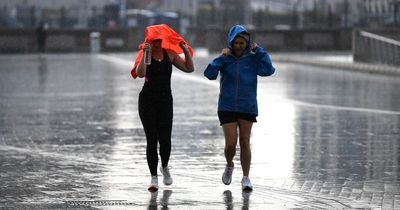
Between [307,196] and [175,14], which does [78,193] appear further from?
[175,14]

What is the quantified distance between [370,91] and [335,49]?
106 ft

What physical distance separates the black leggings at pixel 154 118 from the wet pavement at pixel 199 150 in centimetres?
36

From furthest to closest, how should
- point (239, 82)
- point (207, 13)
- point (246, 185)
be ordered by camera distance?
point (207, 13) → point (239, 82) → point (246, 185)

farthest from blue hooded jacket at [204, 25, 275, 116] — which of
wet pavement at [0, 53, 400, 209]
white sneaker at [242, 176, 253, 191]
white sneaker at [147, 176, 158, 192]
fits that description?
white sneaker at [147, 176, 158, 192]

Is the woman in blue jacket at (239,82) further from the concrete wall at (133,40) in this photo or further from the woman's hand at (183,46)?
the concrete wall at (133,40)

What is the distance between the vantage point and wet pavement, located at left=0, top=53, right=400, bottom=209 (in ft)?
36.5

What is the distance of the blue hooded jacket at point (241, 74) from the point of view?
1175 cm

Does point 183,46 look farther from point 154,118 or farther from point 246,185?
point 246,185

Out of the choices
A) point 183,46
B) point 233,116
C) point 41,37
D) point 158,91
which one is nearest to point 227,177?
point 233,116

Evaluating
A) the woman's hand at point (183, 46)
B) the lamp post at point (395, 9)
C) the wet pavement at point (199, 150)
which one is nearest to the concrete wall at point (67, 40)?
the lamp post at point (395, 9)

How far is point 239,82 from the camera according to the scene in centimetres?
1177

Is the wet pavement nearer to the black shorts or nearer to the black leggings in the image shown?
the black leggings

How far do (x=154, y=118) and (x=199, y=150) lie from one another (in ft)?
12.8

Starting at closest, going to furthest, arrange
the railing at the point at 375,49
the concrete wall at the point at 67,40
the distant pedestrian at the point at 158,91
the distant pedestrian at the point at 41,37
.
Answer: the distant pedestrian at the point at 158,91, the railing at the point at 375,49, the distant pedestrian at the point at 41,37, the concrete wall at the point at 67,40
